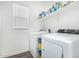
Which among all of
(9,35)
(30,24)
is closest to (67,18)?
(30,24)

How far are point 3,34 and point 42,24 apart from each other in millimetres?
1905

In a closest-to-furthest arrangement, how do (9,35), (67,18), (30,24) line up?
(67,18)
(9,35)
(30,24)

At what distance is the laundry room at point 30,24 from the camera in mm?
2251

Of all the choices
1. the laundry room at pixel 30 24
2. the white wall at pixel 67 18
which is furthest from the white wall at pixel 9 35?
the white wall at pixel 67 18

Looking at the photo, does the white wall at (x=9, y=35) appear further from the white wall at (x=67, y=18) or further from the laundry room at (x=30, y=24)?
the white wall at (x=67, y=18)

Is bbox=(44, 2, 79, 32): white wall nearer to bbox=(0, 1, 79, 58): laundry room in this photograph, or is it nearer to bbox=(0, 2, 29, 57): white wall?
bbox=(0, 1, 79, 58): laundry room

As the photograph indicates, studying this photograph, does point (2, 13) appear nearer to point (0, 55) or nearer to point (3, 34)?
point (3, 34)

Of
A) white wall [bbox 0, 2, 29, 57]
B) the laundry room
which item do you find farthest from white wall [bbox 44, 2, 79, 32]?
white wall [bbox 0, 2, 29, 57]

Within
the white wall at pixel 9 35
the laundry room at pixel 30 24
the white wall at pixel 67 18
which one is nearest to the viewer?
the white wall at pixel 67 18

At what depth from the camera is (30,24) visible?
3.93m

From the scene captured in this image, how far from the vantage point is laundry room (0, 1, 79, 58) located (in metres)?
2.25

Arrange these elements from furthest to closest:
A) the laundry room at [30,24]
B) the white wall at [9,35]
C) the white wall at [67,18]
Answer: the white wall at [9,35] < the laundry room at [30,24] < the white wall at [67,18]

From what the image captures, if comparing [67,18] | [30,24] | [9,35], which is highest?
[67,18]

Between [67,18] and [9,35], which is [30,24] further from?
[67,18]
